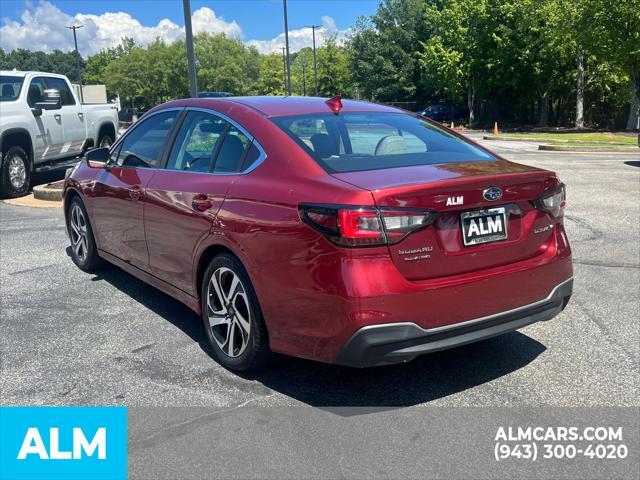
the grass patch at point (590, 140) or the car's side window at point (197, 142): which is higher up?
the car's side window at point (197, 142)

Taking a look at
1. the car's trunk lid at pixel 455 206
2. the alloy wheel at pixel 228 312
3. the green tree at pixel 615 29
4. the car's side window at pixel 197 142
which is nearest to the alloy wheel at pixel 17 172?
the car's side window at pixel 197 142

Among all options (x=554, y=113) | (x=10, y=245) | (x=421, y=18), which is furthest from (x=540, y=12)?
(x=10, y=245)

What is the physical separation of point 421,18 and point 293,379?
5599cm

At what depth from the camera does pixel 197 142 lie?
179 inches

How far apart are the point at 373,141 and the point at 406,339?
1.59 metres

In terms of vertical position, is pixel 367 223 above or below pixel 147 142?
below

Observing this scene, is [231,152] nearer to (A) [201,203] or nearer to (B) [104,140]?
(A) [201,203]

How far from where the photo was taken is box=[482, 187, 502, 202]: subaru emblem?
341 centimetres

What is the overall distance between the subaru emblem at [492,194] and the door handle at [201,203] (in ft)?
5.45

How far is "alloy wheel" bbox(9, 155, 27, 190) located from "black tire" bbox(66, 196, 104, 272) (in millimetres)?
5624

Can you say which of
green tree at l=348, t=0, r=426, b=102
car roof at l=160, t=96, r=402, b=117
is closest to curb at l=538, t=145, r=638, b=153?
car roof at l=160, t=96, r=402, b=117

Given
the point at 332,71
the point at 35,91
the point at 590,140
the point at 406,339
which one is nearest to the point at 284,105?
the point at 406,339

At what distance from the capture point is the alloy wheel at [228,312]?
12.6 feet

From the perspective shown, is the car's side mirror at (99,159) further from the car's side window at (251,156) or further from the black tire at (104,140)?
the black tire at (104,140)
